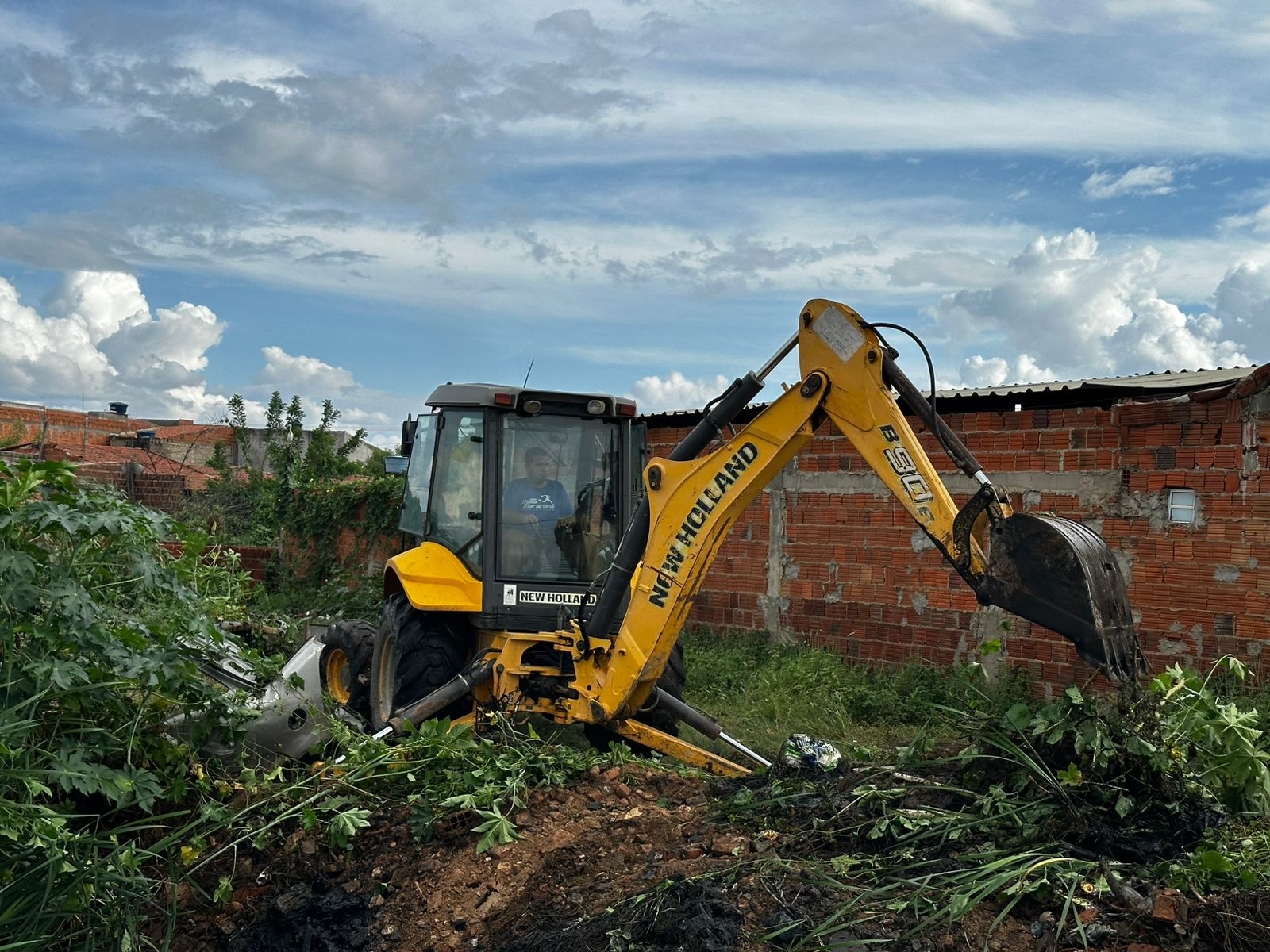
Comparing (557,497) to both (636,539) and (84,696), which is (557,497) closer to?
(636,539)

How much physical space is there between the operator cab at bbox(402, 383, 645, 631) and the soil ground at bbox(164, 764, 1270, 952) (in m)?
1.54

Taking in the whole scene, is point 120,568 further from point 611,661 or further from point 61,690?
point 611,661

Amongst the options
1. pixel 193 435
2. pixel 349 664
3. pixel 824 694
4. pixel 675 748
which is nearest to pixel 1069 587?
pixel 675 748

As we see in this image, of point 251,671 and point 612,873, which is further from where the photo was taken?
point 251,671

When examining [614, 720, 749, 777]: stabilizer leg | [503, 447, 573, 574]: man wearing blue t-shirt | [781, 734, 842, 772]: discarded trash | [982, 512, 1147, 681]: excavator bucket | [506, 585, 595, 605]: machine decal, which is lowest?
[614, 720, 749, 777]: stabilizer leg

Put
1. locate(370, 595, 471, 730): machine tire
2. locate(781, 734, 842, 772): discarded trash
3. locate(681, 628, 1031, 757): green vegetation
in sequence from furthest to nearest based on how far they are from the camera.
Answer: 1. locate(681, 628, 1031, 757): green vegetation
2. locate(370, 595, 471, 730): machine tire
3. locate(781, 734, 842, 772): discarded trash

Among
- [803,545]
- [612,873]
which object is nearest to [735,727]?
[803,545]

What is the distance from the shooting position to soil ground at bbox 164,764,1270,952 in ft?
12.7

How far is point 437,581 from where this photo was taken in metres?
7.39

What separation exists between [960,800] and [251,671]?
4529 mm

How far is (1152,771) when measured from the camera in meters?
4.42

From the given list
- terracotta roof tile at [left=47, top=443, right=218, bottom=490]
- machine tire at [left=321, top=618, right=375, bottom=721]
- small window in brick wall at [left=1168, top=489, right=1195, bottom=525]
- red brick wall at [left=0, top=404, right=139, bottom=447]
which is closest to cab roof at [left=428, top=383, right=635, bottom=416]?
machine tire at [left=321, top=618, right=375, bottom=721]

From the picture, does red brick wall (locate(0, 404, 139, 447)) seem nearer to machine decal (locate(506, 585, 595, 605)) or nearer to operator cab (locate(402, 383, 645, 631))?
operator cab (locate(402, 383, 645, 631))

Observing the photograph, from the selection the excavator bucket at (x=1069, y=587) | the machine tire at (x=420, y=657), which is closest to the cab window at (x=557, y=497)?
the machine tire at (x=420, y=657)
